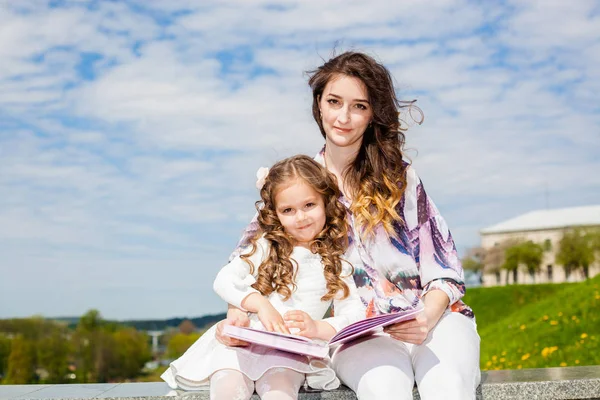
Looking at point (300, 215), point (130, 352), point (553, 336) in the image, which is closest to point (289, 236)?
point (300, 215)

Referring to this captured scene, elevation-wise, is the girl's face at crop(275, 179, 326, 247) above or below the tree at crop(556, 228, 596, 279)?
below

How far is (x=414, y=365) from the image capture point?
2.83 meters

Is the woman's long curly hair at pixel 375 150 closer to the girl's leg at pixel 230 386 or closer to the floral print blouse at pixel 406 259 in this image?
the floral print blouse at pixel 406 259

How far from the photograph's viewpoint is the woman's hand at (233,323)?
2.92 m

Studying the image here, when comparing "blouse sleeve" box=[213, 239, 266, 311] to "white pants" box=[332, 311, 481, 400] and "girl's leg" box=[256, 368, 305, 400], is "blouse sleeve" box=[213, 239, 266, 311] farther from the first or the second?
"white pants" box=[332, 311, 481, 400]

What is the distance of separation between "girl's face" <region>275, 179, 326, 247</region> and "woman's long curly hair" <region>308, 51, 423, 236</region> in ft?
0.67

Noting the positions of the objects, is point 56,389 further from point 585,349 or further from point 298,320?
point 585,349

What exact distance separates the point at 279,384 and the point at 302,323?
259mm

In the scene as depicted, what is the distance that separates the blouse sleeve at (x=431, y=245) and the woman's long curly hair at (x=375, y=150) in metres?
0.07

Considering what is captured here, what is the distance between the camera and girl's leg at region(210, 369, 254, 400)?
9.23 ft

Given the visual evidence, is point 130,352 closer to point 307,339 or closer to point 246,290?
point 246,290

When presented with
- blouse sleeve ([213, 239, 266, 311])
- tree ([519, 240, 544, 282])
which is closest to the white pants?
blouse sleeve ([213, 239, 266, 311])

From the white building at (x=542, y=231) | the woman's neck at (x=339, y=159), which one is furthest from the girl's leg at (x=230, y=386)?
the white building at (x=542, y=231)

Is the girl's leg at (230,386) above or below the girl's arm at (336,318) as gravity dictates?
below
